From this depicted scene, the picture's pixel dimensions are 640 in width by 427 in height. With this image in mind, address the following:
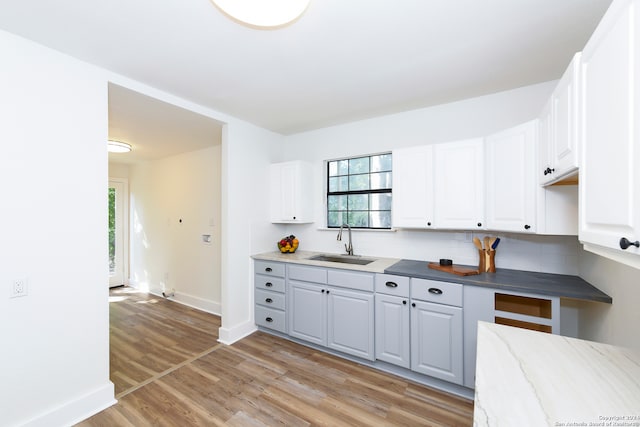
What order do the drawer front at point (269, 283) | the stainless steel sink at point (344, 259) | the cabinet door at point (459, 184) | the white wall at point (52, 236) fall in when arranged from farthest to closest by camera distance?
1. the drawer front at point (269, 283)
2. the stainless steel sink at point (344, 259)
3. the cabinet door at point (459, 184)
4. the white wall at point (52, 236)

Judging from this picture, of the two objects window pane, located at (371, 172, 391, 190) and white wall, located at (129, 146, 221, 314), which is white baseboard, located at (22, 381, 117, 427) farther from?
window pane, located at (371, 172, 391, 190)

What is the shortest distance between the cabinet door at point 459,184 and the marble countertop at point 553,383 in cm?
121

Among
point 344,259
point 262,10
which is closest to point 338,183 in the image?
point 344,259

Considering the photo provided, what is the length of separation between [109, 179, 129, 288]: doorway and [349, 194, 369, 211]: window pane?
15.2 feet

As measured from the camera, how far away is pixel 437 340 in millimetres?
2109

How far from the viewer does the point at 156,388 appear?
215 cm

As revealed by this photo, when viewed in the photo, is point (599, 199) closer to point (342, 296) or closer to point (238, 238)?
point (342, 296)

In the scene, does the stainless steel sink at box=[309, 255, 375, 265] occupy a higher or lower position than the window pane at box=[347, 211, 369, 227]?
lower

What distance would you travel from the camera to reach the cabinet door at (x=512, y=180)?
1.86 m

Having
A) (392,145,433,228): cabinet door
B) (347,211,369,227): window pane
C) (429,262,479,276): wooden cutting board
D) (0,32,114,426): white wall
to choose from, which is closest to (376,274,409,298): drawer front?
(429,262,479,276): wooden cutting board

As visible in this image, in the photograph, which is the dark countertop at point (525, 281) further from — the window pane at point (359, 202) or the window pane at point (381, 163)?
the window pane at point (381, 163)

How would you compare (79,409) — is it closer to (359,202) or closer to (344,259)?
(344,259)

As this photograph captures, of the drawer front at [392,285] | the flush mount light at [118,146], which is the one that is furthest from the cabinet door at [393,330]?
the flush mount light at [118,146]

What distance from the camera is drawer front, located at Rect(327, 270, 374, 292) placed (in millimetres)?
2428
